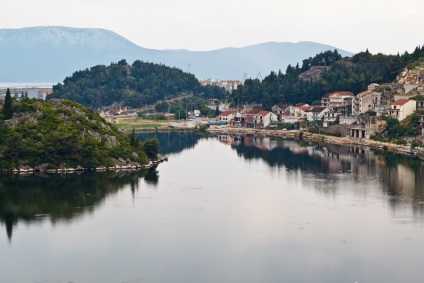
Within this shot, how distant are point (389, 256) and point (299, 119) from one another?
35.3 meters

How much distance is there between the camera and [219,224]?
19.8m

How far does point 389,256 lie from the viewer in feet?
54.5

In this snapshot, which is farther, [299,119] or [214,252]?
[299,119]

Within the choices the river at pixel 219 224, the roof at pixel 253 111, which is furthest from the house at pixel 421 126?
the roof at pixel 253 111

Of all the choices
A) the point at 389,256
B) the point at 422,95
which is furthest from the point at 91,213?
the point at 422,95

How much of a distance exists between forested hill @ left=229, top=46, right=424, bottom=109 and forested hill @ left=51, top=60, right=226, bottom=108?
503 inches

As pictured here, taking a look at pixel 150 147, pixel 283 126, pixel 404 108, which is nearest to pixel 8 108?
pixel 150 147

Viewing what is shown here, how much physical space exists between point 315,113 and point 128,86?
31590 mm

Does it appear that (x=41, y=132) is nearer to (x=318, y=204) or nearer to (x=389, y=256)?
(x=318, y=204)

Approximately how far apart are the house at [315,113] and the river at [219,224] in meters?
18.3

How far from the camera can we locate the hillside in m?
28.2

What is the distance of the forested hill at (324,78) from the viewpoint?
5078 centimetres

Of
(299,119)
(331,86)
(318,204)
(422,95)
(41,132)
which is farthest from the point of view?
(331,86)

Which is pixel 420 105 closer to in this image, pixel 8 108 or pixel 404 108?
pixel 404 108
